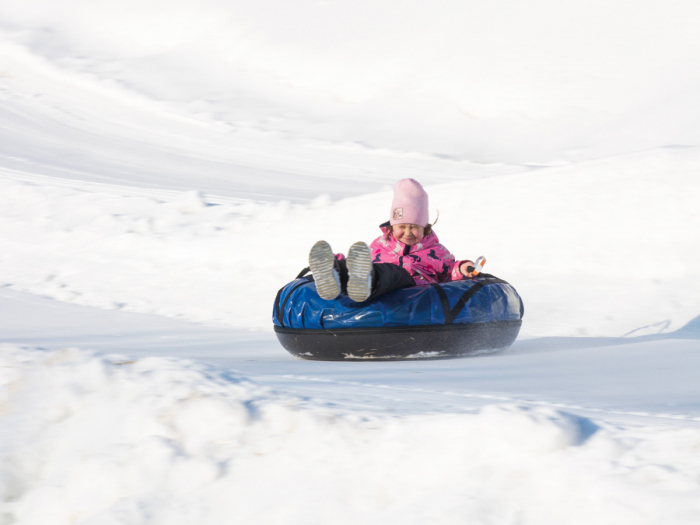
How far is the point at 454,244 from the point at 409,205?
10.8 ft

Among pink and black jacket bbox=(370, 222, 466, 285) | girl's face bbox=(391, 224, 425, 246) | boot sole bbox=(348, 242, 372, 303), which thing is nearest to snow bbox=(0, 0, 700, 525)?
boot sole bbox=(348, 242, 372, 303)

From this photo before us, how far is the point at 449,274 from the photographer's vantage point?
194 inches

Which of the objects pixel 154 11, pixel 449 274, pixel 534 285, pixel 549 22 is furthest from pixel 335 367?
pixel 154 11

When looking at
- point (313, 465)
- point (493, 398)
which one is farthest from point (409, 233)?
point (313, 465)

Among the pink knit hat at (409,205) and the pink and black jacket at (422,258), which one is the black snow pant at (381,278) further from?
the pink knit hat at (409,205)

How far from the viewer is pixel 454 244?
26.5 ft

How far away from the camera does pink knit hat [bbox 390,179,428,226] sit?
484 centimetres

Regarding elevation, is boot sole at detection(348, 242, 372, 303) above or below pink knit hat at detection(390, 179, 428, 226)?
below

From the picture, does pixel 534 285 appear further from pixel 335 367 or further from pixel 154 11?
pixel 154 11

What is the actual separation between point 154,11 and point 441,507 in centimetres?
2928

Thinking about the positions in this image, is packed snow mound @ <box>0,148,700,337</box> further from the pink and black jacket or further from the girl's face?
the girl's face

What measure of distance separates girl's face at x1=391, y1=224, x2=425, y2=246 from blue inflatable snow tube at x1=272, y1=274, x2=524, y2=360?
553 millimetres

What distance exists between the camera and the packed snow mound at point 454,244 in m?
6.61

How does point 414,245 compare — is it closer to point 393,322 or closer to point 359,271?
point 393,322
